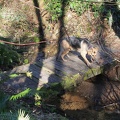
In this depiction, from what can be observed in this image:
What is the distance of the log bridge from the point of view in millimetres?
8859

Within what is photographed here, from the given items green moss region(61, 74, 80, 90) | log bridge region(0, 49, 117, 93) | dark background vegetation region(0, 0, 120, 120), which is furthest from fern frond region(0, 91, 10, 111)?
dark background vegetation region(0, 0, 120, 120)

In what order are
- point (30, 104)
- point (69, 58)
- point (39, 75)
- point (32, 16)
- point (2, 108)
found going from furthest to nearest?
point (32, 16) < point (69, 58) < point (39, 75) < point (30, 104) < point (2, 108)

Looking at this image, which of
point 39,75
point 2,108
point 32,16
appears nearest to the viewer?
point 2,108

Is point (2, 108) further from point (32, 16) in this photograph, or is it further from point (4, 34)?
point (32, 16)

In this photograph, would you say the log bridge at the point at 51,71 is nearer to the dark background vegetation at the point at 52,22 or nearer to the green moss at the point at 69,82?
the green moss at the point at 69,82

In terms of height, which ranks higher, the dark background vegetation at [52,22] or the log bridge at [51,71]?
A: the dark background vegetation at [52,22]

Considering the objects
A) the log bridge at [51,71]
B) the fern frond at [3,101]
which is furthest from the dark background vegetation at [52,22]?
the fern frond at [3,101]

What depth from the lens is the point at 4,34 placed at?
14344 millimetres

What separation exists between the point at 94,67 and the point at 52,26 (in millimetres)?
5560

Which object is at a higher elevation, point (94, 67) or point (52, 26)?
point (52, 26)

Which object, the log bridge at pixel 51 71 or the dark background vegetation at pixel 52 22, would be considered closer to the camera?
the log bridge at pixel 51 71

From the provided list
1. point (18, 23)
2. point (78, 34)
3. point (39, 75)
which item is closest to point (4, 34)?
point (18, 23)

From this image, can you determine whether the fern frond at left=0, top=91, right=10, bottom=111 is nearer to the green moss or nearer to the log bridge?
the log bridge

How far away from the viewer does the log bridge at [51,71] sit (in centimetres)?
886
